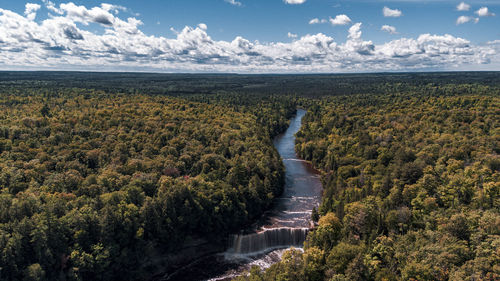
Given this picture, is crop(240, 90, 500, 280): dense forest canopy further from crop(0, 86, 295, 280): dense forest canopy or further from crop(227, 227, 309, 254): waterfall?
crop(0, 86, 295, 280): dense forest canopy

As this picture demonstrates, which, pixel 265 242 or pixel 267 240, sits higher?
pixel 267 240

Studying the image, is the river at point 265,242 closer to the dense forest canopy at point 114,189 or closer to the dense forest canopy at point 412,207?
the dense forest canopy at point 114,189

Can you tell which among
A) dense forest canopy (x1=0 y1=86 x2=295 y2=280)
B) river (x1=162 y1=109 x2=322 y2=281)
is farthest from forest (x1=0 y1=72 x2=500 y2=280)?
river (x1=162 y1=109 x2=322 y2=281)

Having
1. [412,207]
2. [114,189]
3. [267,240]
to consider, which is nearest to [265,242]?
[267,240]

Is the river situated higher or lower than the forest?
lower

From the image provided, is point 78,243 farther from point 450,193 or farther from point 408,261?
point 450,193

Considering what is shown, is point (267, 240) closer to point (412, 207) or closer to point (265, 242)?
point (265, 242)
